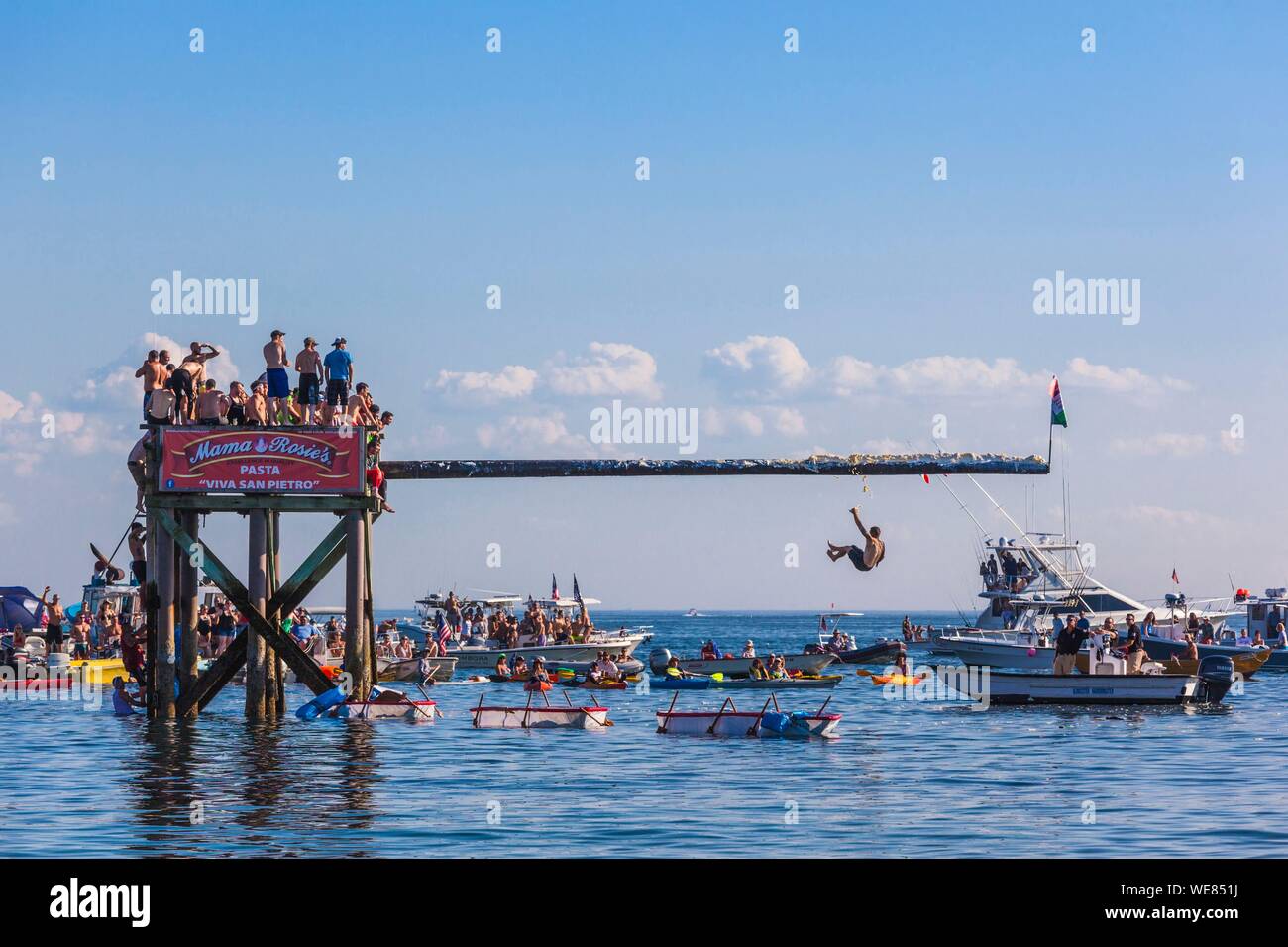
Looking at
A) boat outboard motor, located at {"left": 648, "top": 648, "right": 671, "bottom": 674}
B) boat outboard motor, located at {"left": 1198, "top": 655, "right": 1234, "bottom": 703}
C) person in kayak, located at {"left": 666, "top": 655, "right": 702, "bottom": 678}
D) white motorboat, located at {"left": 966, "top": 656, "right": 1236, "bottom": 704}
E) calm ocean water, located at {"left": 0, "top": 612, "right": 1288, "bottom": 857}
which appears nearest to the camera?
calm ocean water, located at {"left": 0, "top": 612, "right": 1288, "bottom": 857}

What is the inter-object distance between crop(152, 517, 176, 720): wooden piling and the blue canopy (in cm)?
3283

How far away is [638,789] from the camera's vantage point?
2291 centimetres

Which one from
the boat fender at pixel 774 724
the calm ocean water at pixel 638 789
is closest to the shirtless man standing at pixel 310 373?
the calm ocean water at pixel 638 789

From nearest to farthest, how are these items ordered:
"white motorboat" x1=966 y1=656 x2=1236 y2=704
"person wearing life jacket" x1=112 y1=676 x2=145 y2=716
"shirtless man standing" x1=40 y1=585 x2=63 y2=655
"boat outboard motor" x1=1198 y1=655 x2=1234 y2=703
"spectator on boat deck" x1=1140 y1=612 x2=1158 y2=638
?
"person wearing life jacket" x1=112 y1=676 x2=145 y2=716
"white motorboat" x1=966 y1=656 x2=1236 y2=704
"boat outboard motor" x1=1198 y1=655 x2=1234 y2=703
"shirtless man standing" x1=40 y1=585 x2=63 y2=655
"spectator on boat deck" x1=1140 y1=612 x2=1158 y2=638

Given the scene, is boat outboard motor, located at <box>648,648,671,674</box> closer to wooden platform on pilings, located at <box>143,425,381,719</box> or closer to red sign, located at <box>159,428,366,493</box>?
wooden platform on pilings, located at <box>143,425,381,719</box>

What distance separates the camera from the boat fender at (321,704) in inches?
1181

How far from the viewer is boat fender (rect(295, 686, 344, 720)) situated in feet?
98.4

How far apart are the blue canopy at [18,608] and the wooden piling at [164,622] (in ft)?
108

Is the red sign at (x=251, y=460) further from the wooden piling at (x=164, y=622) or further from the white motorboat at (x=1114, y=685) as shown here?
the white motorboat at (x=1114, y=685)

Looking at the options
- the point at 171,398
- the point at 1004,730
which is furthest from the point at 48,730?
the point at 1004,730

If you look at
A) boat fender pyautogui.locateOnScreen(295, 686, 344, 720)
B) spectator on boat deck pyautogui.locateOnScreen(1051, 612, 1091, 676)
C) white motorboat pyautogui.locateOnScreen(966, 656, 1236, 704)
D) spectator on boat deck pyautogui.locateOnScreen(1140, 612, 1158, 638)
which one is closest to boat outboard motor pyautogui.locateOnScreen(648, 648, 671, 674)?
white motorboat pyautogui.locateOnScreen(966, 656, 1236, 704)
